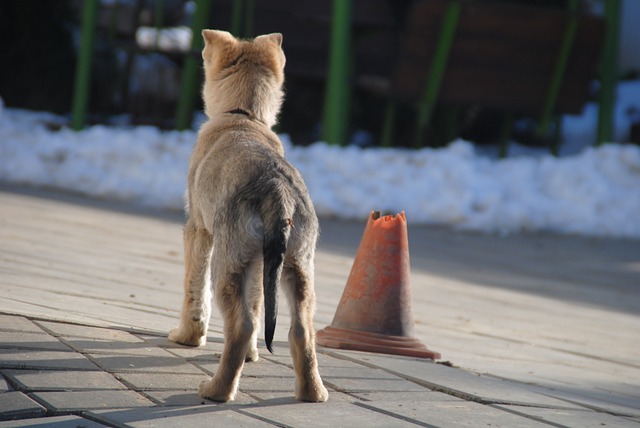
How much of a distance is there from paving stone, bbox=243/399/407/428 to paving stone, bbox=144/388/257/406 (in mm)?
69

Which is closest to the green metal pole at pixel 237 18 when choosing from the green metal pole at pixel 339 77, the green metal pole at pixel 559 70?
the green metal pole at pixel 339 77

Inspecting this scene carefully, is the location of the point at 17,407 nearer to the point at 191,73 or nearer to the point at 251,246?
the point at 251,246

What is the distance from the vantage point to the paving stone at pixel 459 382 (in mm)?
3592

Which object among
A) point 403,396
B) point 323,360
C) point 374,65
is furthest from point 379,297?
point 374,65

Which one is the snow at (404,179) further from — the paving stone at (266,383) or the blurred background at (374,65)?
the paving stone at (266,383)

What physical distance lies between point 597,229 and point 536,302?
311 cm

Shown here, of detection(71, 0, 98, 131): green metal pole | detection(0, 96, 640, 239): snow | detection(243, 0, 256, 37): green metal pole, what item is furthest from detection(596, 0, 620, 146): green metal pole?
detection(71, 0, 98, 131): green metal pole

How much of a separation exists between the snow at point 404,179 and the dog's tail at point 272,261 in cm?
547

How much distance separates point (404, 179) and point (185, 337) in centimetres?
549

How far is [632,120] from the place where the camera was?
12.9 meters

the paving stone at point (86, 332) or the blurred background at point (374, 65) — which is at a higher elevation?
the blurred background at point (374, 65)

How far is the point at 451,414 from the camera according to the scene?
10.7 feet

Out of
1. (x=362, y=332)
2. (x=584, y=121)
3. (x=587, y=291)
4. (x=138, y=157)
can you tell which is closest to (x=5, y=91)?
(x=138, y=157)

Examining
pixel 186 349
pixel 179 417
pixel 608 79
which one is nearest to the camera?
pixel 179 417
